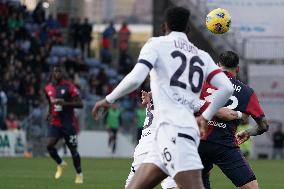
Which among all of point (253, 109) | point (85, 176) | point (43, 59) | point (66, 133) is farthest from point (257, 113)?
point (43, 59)

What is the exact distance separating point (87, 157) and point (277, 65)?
8679 mm

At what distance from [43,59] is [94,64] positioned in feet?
13.3

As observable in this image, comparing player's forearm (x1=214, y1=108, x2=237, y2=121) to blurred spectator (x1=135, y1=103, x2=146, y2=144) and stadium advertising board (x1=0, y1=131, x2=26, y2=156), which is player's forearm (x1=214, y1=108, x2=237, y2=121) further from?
blurred spectator (x1=135, y1=103, x2=146, y2=144)

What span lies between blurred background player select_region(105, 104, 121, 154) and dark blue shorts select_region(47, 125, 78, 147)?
14.9 metres

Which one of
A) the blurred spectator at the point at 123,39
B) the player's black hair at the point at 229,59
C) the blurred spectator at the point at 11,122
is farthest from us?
the blurred spectator at the point at 123,39

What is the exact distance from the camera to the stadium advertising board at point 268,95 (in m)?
39.7

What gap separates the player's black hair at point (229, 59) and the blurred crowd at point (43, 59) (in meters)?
24.3

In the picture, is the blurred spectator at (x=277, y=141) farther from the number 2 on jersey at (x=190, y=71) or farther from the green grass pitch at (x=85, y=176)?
the number 2 on jersey at (x=190, y=71)

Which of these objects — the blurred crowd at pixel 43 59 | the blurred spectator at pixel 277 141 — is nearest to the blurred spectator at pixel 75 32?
the blurred crowd at pixel 43 59

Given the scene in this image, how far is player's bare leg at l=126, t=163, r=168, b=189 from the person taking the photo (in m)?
9.55

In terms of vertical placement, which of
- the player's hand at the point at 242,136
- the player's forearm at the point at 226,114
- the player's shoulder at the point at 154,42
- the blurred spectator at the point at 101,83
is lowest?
the blurred spectator at the point at 101,83

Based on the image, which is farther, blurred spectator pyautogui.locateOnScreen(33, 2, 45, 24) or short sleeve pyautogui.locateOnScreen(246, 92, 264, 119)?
blurred spectator pyautogui.locateOnScreen(33, 2, 45, 24)

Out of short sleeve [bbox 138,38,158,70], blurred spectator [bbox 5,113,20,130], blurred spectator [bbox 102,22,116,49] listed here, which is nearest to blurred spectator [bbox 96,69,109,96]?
blurred spectator [bbox 102,22,116,49]

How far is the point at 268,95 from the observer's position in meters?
39.7
